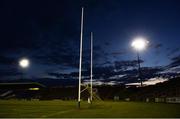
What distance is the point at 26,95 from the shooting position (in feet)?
365

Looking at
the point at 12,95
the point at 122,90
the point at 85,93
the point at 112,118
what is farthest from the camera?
the point at 122,90

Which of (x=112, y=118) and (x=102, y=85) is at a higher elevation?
(x=102, y=85)

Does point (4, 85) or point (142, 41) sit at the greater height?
point (142, 41)

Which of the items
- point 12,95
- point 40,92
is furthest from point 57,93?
point 12,95

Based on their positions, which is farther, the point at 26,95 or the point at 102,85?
the point at 102,85

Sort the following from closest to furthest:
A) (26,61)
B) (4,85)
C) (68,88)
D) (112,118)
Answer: (112,118) < (26,61) < (4,85) < (68,88)

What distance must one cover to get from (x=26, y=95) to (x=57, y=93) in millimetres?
13871

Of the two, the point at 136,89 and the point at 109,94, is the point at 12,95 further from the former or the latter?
the point at 136,89

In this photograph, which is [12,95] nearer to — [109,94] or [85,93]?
[85,93]

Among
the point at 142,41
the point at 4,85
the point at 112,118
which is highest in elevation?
the point at 142,41

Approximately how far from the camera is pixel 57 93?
111 metres

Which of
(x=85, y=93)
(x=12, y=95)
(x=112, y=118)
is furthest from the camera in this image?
(x=12, y=95)

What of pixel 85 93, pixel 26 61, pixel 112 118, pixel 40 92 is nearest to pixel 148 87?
pixel 85 93

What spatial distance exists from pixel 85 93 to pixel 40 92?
28.6 meters
